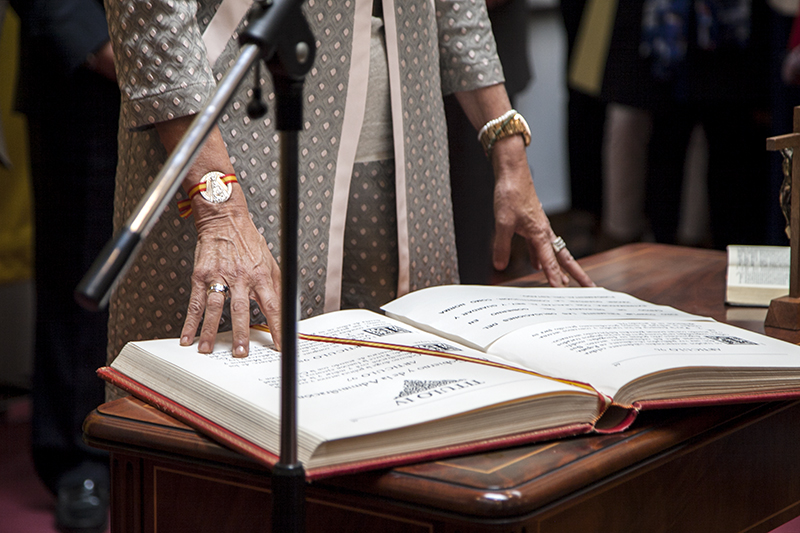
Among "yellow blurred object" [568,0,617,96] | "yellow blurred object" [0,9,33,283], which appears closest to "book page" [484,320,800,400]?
"yellow blurred object" [0,9,33,283]

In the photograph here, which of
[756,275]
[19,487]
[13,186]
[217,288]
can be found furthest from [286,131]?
[13,186]

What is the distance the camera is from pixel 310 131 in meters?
0.93

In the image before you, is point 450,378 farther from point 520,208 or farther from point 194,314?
point 520,208

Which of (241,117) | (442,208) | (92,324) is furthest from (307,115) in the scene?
(92,324)

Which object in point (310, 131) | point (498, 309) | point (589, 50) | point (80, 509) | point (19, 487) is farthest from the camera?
point (589, 50)

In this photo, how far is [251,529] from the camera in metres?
0.58

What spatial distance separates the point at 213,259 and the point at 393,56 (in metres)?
0.37

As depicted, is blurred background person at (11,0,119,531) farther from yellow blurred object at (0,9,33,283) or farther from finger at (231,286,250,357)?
finger at (231,286,250,357)

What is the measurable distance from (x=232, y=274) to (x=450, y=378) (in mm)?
242

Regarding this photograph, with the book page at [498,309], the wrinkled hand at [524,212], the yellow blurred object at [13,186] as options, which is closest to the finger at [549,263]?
the wrinkled hand at [524,212]

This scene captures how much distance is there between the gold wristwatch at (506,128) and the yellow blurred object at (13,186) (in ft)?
5.42

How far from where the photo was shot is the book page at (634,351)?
24.2 inches

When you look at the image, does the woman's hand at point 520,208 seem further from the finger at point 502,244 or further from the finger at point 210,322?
the finger at point 210,322

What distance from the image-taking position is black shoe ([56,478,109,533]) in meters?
1.64
